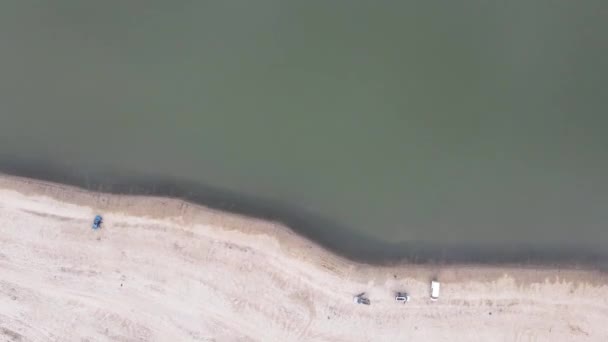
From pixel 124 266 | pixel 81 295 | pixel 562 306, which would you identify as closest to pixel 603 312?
pixel 562 306

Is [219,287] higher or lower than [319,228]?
lower

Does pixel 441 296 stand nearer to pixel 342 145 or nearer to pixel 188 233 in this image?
pixel 342 145

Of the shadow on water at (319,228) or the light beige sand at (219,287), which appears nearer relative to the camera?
the light beige sand at (219,287)

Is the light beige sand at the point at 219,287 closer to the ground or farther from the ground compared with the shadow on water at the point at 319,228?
closer to the ground

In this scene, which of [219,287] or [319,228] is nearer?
[219,287]
